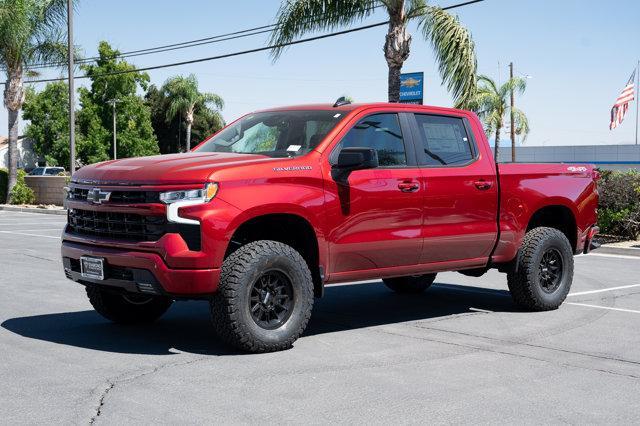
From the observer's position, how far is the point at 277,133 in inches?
314

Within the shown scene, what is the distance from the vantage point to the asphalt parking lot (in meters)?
5.29

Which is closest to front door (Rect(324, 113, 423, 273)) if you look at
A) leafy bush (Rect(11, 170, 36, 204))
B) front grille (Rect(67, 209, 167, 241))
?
front grille (Rect(67, 209, 167, 241))

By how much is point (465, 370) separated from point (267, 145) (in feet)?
9.08

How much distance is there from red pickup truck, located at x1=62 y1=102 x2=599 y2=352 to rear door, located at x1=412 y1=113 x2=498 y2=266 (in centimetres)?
1

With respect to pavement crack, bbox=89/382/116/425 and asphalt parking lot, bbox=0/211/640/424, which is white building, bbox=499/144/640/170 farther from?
pavement crack, bbox=89/382/116/425

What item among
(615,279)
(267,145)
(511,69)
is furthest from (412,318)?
(511,69)

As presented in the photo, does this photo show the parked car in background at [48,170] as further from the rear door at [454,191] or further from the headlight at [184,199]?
the headlight at [184,199]

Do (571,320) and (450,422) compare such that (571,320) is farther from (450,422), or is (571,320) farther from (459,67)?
(459,67)

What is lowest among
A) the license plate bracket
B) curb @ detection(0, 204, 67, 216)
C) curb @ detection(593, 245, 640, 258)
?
curb @ detection(0, 204, 67, 216)

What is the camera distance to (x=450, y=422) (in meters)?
5.08

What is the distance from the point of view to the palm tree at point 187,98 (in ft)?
283

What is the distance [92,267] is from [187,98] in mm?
81858

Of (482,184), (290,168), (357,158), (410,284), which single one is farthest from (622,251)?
(290,168)

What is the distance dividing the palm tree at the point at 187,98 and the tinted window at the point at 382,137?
78575 millimetres
